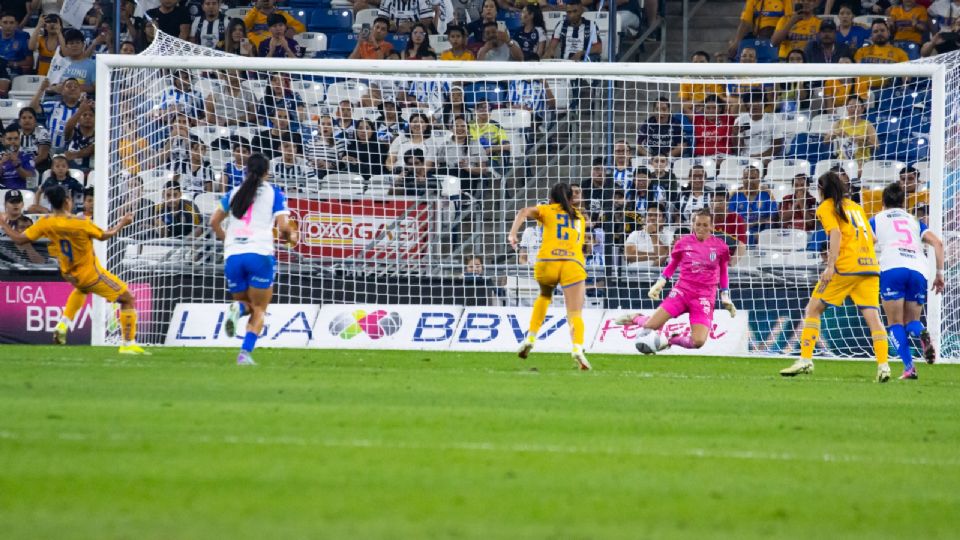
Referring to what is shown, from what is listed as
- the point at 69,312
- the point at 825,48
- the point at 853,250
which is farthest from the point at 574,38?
the point at 69,312

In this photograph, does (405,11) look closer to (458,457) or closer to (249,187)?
(249,187)

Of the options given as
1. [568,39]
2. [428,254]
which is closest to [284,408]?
[428,254]

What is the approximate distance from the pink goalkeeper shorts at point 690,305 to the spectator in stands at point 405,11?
973 centimetres

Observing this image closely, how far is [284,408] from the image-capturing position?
30.8 feet

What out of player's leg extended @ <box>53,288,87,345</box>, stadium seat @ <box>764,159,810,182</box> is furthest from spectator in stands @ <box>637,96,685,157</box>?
player's leg extended @ <box>53,288,87,345</box>

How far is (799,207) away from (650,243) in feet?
7.09

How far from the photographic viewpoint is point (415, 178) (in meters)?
19.5

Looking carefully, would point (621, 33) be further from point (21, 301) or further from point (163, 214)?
point (21, 301)

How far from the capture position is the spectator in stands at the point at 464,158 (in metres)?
19.8

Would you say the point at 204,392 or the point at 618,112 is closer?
the point at 204,392

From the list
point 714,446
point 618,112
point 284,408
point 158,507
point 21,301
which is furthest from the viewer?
point 618,112

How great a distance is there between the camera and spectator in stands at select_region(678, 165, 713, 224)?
1973cm

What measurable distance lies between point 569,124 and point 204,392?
1092 cm

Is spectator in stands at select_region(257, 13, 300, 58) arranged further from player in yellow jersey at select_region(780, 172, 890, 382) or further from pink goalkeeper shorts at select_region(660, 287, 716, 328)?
player in yellow jersey at select_region(780, 172, 890, 382)
